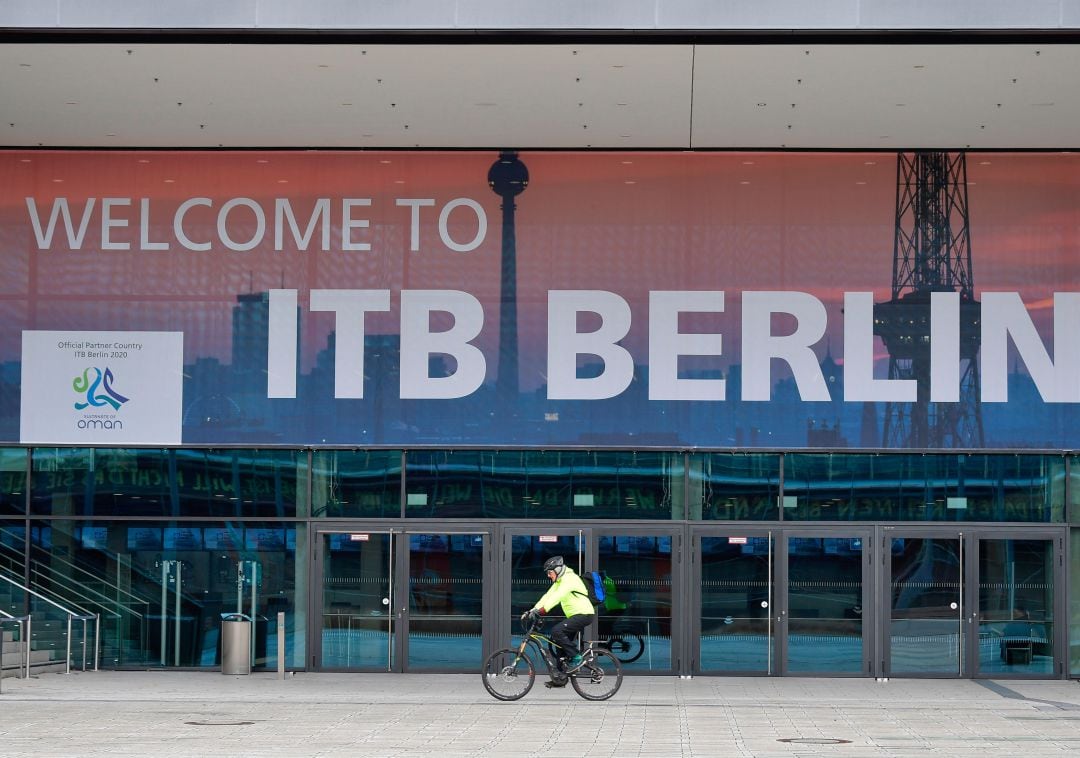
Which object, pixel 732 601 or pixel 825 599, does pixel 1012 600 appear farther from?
pixel 732 601

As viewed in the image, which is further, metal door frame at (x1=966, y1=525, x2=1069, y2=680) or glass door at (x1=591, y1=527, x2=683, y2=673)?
glass door at (x1=591, y1=527, x2=683, y2=673)

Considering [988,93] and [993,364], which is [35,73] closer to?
[988,93]

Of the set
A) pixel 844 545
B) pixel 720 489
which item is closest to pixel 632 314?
pixel 720 489

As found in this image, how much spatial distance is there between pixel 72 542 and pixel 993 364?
44.4 ft

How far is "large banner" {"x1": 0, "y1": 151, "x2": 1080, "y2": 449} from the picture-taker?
2158cm

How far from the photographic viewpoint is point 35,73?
19.2 metres

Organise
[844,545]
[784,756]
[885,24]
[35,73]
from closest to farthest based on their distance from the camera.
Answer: [784,756]
[885,24]
[35,73]
[844,545]

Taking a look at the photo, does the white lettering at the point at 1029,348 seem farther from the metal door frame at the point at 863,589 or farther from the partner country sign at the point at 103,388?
the partner country sign at the point at 103,388

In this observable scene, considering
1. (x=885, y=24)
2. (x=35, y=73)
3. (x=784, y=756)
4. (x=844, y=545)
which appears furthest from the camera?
(x=844, y=545)

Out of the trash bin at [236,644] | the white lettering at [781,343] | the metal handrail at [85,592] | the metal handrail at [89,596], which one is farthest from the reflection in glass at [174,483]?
the white lettering at [781,343]

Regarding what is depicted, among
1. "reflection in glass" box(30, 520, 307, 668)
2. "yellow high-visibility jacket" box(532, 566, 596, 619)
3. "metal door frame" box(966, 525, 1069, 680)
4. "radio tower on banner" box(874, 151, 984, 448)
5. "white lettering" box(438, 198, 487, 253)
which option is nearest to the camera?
"yellow high-visibility jacket" box(532, 566, 596, 619)

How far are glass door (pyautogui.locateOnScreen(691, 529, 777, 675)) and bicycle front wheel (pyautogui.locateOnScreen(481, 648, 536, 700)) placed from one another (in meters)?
3.91

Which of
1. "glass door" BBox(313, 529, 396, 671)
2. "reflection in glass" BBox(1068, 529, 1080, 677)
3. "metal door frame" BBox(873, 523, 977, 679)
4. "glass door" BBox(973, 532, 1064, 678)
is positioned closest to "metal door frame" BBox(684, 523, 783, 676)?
"metal door frame" BBox(873, 523, 977, 679)

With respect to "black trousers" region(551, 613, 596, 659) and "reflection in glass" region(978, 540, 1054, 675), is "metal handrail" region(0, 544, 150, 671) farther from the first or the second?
"reflection in glass" region(978, 540, 1054, 675)
